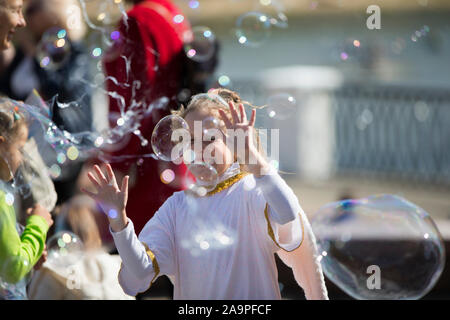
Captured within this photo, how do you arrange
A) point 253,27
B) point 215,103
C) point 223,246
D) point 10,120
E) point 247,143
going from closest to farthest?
point 247,143 < point 223,246 < point 215,103 < point 10,120 < point 253,27

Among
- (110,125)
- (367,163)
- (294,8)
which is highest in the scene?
(110,125)

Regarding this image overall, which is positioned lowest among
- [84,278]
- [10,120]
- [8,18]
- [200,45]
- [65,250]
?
[84,278]

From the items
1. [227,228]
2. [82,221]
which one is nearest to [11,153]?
[82,221]

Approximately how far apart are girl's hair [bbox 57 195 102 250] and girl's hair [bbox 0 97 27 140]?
0.55 metres

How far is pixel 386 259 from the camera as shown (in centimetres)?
274

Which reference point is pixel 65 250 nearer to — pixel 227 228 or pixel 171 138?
pixel 171 138

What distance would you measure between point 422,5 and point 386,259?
466 inches

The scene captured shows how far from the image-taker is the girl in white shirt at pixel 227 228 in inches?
81.4

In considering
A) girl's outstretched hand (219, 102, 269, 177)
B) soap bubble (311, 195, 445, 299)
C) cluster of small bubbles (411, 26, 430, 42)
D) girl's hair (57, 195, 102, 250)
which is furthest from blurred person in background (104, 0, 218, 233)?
cluster of small bubbles (411, 26, 430, 42)

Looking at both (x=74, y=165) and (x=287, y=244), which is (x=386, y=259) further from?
(x=74, y=165)

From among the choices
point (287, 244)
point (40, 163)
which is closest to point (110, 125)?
→ point (40, 163)

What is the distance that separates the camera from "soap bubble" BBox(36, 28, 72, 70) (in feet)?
10.5

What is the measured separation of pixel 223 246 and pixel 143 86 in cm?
96

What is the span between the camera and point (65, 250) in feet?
8.96
